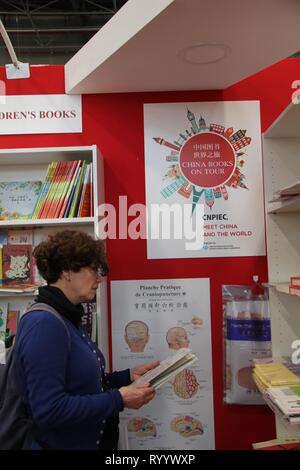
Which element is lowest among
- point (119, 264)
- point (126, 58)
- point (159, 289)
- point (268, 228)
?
point (159, 289)

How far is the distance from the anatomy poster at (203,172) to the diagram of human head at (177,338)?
483mm

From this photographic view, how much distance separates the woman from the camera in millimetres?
1423

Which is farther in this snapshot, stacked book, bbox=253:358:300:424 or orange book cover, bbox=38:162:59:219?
orange book cover, bbox=38:162:59:219

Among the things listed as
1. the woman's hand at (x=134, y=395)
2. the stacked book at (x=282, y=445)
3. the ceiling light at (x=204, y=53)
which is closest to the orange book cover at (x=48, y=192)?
the ceiling light at (x=204, y=53)

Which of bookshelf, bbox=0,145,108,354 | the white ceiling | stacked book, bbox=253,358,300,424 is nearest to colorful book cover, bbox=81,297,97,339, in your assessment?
bookshelf, bbox=0,145,108,354

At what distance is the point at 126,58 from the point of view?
229 cm

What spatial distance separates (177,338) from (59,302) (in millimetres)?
1375

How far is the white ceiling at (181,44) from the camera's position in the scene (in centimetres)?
184

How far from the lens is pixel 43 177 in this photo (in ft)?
9.17

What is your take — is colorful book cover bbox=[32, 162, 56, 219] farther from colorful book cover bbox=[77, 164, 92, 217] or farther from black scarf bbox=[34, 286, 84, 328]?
black scarf bbox=[34, 286, 84, 328]

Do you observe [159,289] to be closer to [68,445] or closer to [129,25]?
[68,445]

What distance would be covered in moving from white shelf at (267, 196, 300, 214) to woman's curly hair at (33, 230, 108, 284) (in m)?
0.94
